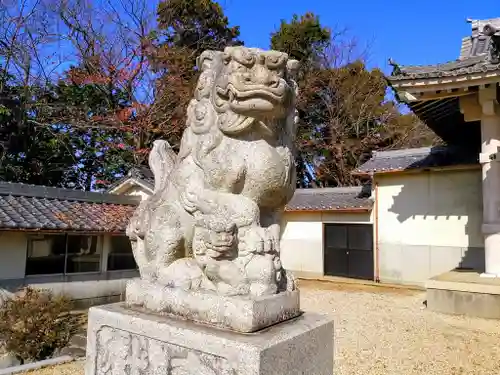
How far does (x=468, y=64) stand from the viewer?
24.9 ft

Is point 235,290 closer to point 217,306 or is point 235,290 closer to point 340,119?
point 217,306

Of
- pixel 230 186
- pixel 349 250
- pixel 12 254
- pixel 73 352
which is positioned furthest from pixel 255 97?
pixel 349 250

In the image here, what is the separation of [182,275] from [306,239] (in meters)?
11.3

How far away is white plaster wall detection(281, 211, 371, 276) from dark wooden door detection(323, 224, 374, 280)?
0.21 metres

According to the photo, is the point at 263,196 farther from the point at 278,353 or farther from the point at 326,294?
the point at 326,294

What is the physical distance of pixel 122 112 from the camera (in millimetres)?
13148

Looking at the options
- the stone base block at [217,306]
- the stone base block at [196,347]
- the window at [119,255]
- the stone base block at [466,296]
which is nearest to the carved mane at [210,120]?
the stone base block at [217,306]

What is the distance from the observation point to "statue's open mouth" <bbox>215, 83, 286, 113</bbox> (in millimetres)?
2184

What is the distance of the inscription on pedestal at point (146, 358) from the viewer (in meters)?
2.00

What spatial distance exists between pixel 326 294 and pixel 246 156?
27.1 ft

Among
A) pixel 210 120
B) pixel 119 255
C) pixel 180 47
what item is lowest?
pixel 119 255

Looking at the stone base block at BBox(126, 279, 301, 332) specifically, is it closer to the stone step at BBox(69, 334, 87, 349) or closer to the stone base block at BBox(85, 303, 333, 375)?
the stone base block at BBox(85, 303, 333, 375)

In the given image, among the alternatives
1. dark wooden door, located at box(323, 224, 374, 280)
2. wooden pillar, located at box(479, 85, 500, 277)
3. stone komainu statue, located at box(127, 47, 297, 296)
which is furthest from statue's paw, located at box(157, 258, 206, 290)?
dark wooden door, located at box(323, 224, 374, 280)

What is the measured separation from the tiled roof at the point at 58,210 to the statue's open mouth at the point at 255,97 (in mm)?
6132
